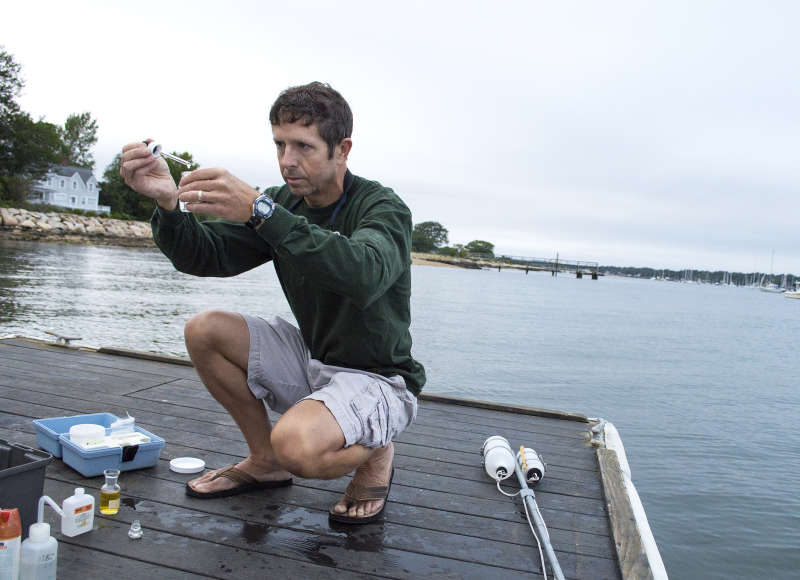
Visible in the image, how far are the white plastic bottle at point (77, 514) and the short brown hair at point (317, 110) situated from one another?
5.32 feet

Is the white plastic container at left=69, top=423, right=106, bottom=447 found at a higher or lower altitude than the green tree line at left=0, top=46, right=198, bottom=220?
lower

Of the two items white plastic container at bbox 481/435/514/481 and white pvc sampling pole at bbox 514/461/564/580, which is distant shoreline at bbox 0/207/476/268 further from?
white pvc sampling pole at bbox 514/461/564/580

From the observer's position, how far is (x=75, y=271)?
2533 centimetres

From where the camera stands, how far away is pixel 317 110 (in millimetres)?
2393

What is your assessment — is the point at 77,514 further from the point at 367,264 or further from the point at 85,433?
the point at 367,264

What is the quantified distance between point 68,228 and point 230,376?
169 feet

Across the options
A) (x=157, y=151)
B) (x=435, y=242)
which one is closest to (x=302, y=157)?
(x=157, y=151)

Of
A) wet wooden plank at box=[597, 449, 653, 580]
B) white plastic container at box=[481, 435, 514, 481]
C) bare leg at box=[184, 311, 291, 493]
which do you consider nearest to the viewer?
wet wooden plank at box=[597, 449, 653, 580]

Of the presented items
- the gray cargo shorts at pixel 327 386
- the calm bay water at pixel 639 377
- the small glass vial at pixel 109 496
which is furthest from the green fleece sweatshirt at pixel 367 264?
the calm bay water at pixel 639 377

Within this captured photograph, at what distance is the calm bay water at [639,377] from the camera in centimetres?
664

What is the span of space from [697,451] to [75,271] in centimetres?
2454

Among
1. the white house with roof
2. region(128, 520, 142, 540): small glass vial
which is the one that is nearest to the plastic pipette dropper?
region(128, 520, 142, 540): small glass vial

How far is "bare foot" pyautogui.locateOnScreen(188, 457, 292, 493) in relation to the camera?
8.89 feet

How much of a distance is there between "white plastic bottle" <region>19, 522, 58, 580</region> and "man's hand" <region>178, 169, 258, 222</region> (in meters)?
1.11
